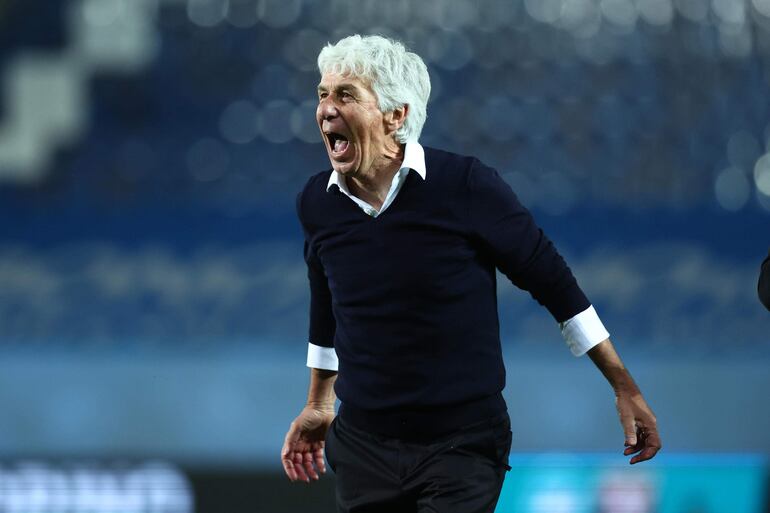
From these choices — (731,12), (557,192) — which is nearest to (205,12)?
(557,192)

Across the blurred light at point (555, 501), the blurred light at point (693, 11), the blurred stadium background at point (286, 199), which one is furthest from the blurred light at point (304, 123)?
the blurred light at point (555, 501)

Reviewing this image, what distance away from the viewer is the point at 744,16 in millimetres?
4348

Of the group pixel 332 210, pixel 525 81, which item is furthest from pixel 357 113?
pixel 525 81

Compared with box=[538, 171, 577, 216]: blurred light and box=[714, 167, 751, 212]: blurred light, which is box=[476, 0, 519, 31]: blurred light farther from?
box=[714, 167, 751, 212]: blurred light

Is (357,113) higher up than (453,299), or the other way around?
(357,113)

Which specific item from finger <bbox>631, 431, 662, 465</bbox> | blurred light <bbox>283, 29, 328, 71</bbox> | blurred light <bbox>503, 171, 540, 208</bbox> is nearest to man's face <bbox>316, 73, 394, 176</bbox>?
finger <bbox>631, 431, 662, 465</bbox>

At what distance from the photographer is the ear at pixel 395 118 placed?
1851 millimetres

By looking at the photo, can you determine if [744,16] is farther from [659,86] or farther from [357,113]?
[357,113]

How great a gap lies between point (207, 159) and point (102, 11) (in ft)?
2.17

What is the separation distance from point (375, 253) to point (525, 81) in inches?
103

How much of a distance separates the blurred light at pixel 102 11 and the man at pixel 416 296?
2641 mm

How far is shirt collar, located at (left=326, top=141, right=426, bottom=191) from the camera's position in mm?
1814

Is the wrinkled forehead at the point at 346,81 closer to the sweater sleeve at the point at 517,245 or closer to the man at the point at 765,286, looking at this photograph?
the sweater sleeve at the point at 517,245

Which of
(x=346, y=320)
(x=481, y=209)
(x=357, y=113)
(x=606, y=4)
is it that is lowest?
(x=346, y=320)
